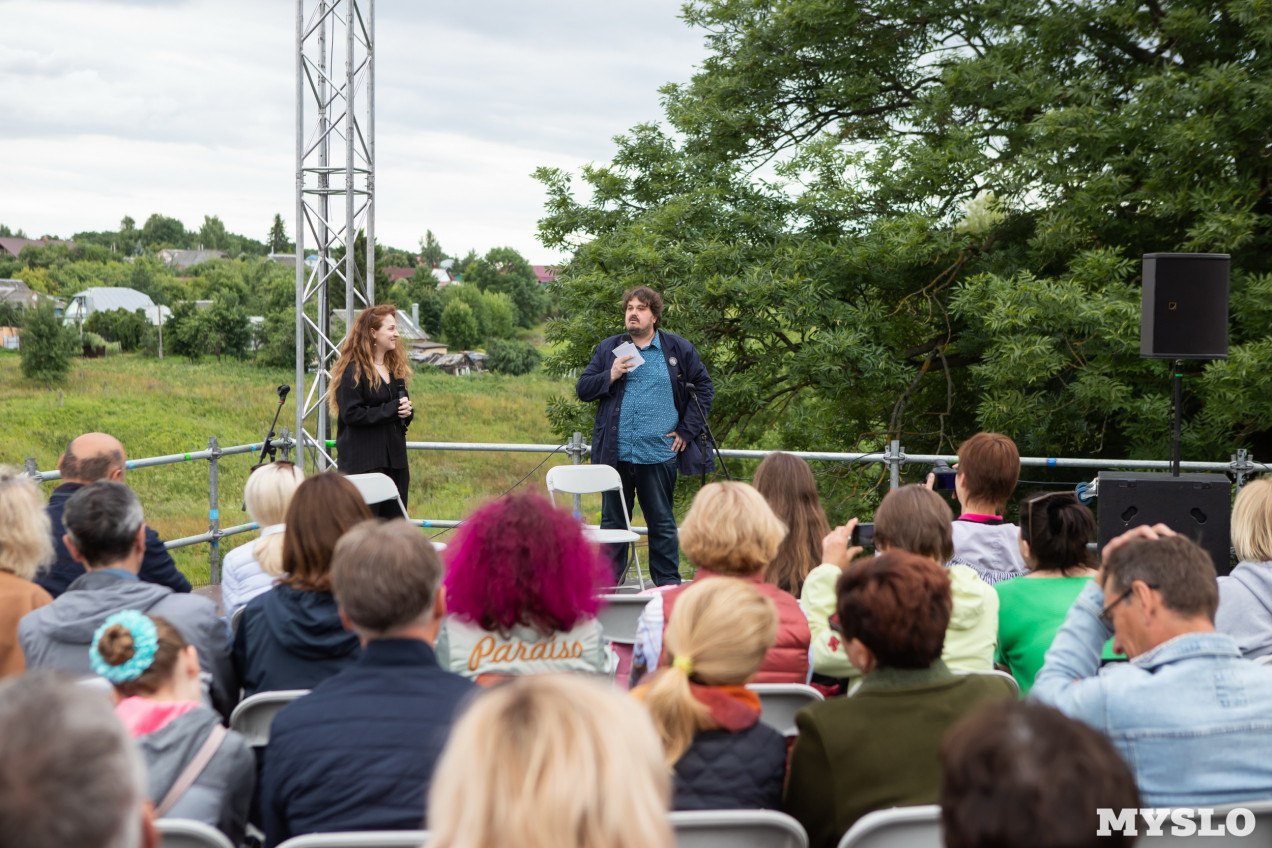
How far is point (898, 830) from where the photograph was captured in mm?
1624

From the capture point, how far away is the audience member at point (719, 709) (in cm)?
173

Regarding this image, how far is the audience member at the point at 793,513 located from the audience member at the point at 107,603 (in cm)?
172

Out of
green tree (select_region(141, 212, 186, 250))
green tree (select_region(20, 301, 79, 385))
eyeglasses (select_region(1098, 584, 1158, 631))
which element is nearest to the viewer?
eyeglasses (select_region(1098, 584, 1158, 631))

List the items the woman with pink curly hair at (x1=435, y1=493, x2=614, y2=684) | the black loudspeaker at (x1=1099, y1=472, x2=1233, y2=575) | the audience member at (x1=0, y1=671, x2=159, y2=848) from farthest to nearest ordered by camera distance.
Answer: the black loudspeaker at (x1=1099, y1=472, x2=1233, y2=575) → the woman with pink curly hair at (x1=435, y1=493, x2=614, y2=684) → the audience member at (x1=0, y1=671, x2=159, y2=848)

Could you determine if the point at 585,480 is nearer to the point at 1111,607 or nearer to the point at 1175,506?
the point at 1175,506

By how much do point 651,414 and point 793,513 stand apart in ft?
7.58

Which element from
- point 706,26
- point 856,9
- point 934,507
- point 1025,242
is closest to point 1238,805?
point 934,507

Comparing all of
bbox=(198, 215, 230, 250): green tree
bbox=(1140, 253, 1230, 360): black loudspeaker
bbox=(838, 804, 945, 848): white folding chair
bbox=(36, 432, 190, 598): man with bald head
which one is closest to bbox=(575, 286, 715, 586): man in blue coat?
bbox=(1140, 253, 1230, 360): black loudspeaker

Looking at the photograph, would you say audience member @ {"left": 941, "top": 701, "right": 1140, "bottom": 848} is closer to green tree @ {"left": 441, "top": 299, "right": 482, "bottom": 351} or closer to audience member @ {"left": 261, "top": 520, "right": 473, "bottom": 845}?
audience member @ {"left": 261, "top": 520, "right": 473, "bottom": 845}

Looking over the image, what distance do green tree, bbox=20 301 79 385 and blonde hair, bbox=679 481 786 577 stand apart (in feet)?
101

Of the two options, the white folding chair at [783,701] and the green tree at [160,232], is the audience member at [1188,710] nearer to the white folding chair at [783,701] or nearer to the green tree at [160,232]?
the white folding chair at [783,701]

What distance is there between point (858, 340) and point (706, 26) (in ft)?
12.8

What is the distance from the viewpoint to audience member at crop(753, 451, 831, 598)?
10.9 ft

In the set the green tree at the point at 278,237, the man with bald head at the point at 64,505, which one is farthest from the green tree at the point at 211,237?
the man with bald head at the point at 64,505
